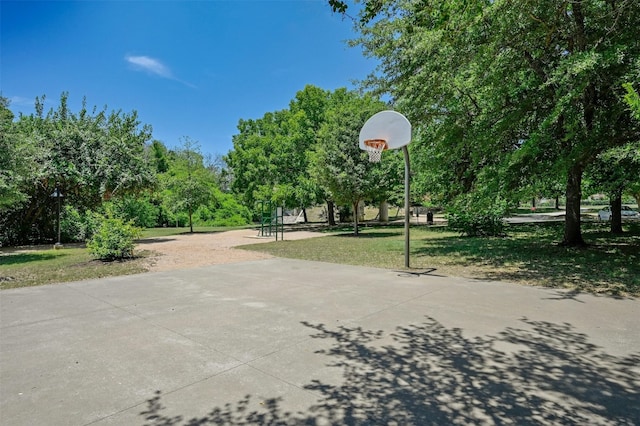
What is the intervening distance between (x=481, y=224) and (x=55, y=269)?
14.2 metres

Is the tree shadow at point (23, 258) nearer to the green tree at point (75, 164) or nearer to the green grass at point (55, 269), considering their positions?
the green grass at point (55, 269)

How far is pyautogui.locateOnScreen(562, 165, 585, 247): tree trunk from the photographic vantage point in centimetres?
919

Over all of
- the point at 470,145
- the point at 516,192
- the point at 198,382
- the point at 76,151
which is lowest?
the point at 198,382

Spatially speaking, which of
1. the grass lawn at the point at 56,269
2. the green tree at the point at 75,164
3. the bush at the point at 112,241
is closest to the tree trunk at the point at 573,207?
the grass lawn at the point at 56,269

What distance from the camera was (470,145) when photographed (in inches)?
339

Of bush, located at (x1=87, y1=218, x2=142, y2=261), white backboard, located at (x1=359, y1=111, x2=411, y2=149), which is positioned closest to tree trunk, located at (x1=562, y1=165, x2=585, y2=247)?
white backboard, located at (x1=359, y1=111, x2=411, y2=149)

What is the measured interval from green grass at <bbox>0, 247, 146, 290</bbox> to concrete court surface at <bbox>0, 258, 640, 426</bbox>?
1.57 metres

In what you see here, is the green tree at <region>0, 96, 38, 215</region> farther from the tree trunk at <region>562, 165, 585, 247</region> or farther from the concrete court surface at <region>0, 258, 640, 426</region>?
the tree trunk at <region>562, 165, 585, 247</region>

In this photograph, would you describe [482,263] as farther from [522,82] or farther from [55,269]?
[55,269]

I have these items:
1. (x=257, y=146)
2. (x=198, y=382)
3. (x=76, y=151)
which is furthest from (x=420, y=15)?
(x=257, y=146)

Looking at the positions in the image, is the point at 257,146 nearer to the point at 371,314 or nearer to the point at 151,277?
the point at 151,277

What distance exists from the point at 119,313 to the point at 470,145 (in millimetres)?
7842

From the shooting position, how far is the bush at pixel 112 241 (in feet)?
30.3

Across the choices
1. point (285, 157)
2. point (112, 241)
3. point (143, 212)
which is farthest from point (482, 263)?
point (143, 212)
